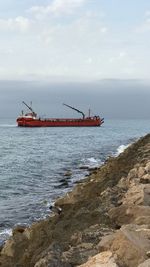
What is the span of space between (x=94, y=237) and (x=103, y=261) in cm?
178

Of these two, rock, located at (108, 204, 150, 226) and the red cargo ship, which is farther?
the red cargo ship

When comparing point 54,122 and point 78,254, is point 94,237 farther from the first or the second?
point 54,122

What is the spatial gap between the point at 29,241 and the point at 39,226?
1.28 m

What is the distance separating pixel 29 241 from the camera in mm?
9711

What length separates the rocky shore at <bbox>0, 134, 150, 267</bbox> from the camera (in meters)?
6.69

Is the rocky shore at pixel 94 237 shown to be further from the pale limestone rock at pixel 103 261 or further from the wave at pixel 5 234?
the wave at pixel 5 234

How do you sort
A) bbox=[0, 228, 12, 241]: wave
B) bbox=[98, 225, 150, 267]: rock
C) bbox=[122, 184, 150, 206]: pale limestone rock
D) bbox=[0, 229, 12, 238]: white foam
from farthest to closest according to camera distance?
1. bbox=[0, 229, 12, 238]: white foam
2. bbox=[0, 228, 12, 241]: wave
3. bbox=[122, 184, 150, 206]: pale limestone rock
4. bbox=[98, 225, 150, 267]: rock

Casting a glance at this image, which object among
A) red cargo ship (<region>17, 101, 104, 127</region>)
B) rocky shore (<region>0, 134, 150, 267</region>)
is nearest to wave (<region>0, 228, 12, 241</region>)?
rocky shore (<region>0, 134, 150, 267</region>)

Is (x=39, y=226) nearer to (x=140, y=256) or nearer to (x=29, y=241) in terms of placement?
(x=29, y=241)

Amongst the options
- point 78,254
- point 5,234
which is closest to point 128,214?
point 78,254

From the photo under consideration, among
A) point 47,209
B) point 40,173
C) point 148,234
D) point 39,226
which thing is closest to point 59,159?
point 40,173

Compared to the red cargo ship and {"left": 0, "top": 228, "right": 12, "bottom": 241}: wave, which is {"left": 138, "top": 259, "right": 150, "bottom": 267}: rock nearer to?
{"left": 0, "top": 228, "right": 12, "bottom": 241}: wave

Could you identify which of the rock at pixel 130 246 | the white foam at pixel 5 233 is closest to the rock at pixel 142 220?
the rock at pixel 130 246

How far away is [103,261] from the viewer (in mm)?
6414
